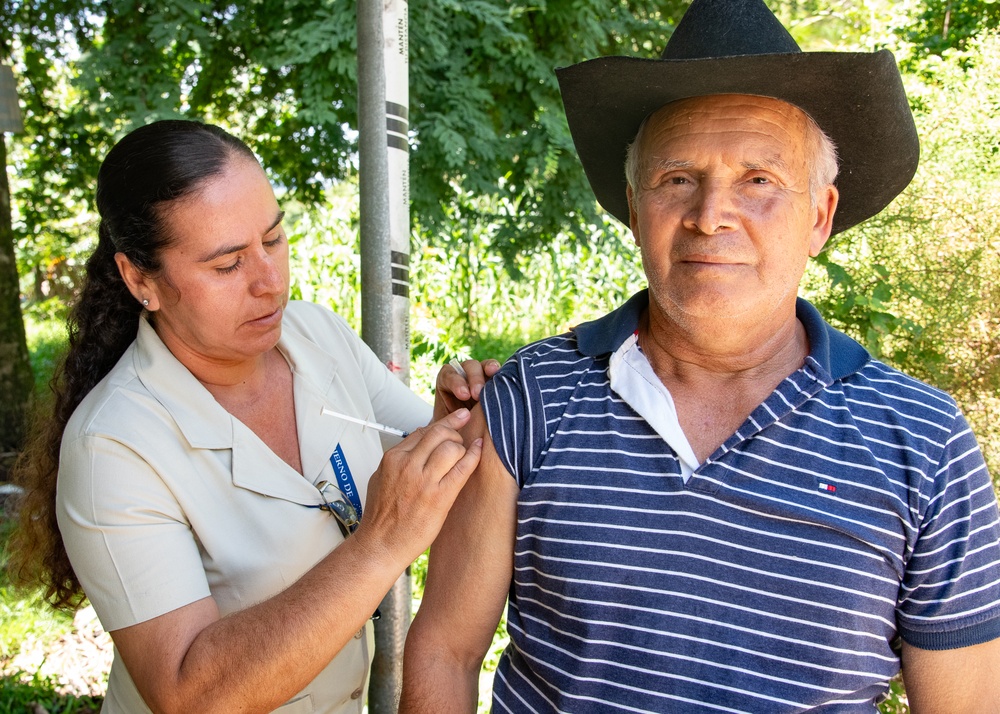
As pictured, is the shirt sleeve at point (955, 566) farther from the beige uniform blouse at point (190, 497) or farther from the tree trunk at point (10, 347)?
the tree trunk at point (10, 347)

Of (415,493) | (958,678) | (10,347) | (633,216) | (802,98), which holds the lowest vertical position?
(10,347)

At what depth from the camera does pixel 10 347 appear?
535cm

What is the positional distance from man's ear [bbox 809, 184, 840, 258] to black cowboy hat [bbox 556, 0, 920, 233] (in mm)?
112

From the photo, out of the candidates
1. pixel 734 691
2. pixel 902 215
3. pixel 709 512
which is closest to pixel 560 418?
pixel 709 512

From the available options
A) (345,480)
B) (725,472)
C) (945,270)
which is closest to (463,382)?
(345,480)

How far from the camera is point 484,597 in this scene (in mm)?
1684

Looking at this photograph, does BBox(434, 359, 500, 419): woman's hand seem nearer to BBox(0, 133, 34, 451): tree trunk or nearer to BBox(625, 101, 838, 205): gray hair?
BBox(625, 101, 838, 205): gray hair

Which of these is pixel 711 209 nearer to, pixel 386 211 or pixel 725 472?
pixel 725 472

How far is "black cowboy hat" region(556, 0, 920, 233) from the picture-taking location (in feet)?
5.08

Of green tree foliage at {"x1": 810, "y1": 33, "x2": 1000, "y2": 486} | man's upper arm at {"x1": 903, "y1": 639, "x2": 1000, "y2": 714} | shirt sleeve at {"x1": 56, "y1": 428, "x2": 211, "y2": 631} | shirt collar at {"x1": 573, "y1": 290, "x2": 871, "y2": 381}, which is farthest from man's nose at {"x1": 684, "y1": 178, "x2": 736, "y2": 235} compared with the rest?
green tree foliage at {"x1": 810, "y1": 33, "x2": 1000, "y2": 486}

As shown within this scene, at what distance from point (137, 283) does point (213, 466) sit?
0.46 meters

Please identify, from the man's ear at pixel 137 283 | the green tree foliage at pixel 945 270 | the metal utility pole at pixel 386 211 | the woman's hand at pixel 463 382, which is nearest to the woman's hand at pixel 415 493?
the woman's hand at pixel 463 382

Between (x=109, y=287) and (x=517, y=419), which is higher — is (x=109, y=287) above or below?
above

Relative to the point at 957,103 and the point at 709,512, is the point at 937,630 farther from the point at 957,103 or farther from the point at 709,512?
the point at 957,103
